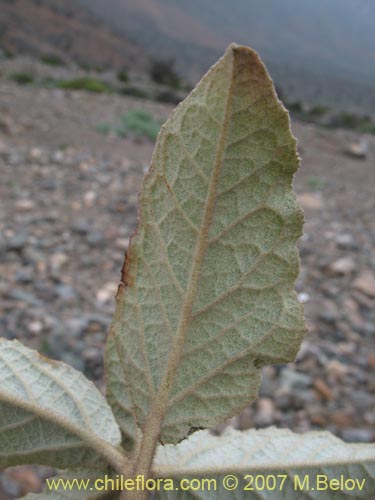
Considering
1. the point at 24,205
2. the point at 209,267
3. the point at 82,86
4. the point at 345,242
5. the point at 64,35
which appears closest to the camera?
the point at 209,267

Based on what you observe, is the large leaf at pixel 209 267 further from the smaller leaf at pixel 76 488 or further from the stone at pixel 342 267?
the stone at pixel 342 267

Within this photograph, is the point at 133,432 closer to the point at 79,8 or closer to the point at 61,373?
the point at 61,373

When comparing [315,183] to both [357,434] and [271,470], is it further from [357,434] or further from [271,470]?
[271,470]

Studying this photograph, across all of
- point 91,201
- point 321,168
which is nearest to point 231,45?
point 91,201

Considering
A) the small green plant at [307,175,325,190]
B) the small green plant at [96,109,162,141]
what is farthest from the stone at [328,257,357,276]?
the small green plant at [96,109,162,141]

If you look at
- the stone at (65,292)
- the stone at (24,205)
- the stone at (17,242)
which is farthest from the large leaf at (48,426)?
the stone at (24,205)

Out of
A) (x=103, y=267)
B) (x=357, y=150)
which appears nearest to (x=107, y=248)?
(x=103, y=267)
